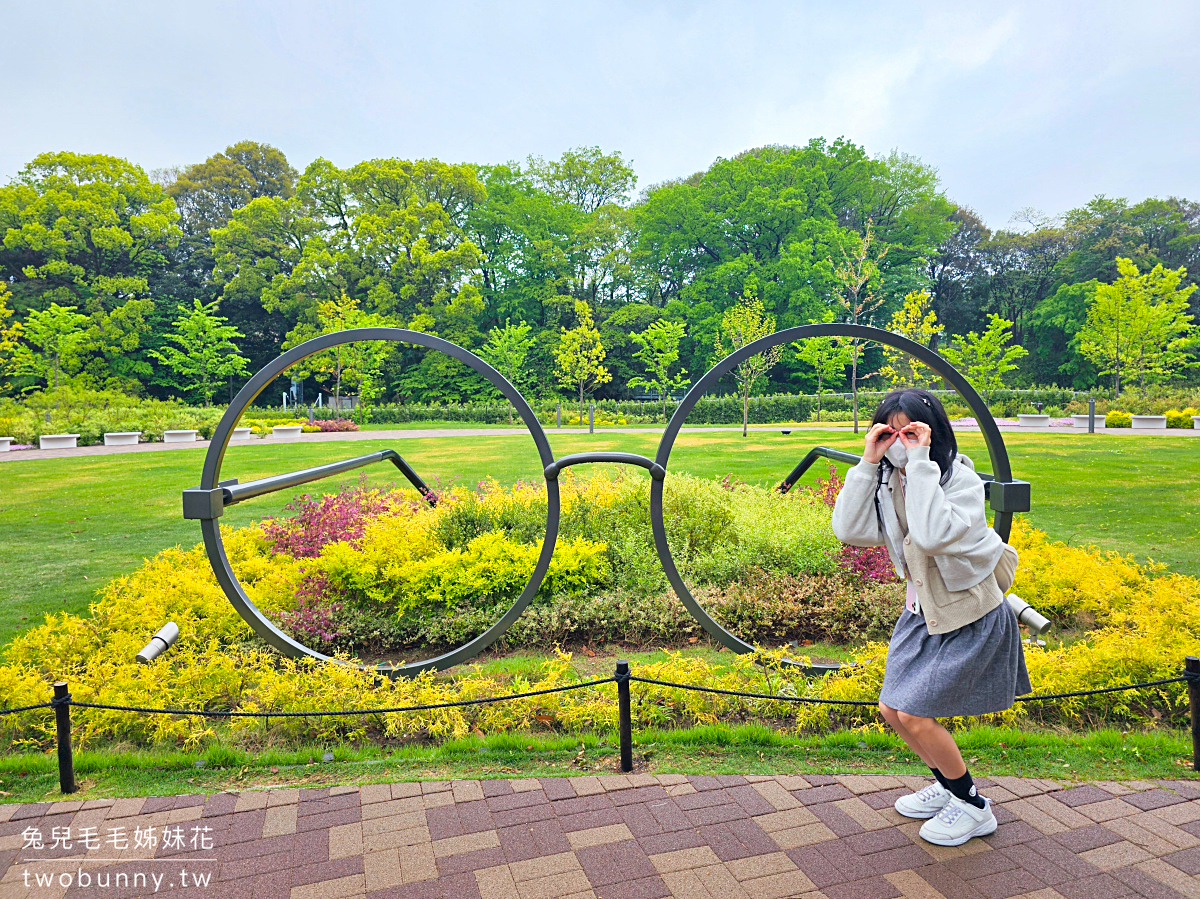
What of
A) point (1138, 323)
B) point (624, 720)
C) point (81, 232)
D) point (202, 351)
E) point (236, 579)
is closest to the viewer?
point (624, 720)

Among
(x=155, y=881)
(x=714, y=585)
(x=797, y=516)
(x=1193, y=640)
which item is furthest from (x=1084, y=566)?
(x=155, y=881)

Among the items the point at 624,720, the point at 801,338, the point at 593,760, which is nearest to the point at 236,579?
the point at 593,760

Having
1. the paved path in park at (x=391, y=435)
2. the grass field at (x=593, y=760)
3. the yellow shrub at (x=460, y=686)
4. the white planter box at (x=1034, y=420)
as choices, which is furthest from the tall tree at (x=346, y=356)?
the grass field at (x=593, y=760)

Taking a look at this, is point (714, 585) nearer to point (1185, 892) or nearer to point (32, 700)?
point (1185, 892)

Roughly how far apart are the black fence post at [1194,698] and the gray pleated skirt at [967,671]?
1.13 m

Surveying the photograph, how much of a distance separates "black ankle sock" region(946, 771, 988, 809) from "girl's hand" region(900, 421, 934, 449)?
1190 millimetres

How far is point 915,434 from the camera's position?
226 cm

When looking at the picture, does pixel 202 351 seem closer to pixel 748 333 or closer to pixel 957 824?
pixel 748 333

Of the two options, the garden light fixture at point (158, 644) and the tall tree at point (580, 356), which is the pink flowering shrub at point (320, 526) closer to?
the garden light fixture at point (158, 644)

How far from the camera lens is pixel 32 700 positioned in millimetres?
3443

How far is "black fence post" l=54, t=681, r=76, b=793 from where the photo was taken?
9.39 feet

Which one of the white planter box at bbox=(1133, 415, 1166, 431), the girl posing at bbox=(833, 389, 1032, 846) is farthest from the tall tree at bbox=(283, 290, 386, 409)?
→ the girl posing at bbox=(833, 389, 1032, 846)

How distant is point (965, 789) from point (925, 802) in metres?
0.22

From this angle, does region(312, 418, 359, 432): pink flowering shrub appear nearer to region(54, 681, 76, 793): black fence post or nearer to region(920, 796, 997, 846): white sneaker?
region(54, 681, 76, 793): black fence post
